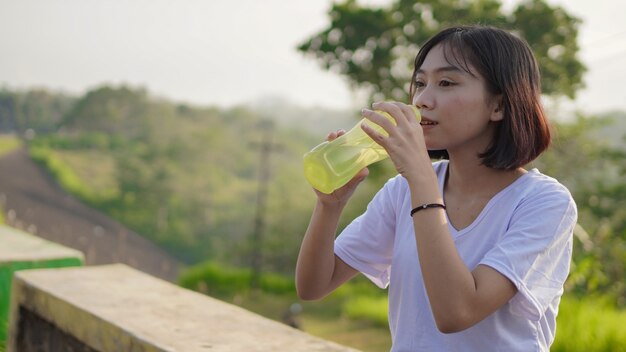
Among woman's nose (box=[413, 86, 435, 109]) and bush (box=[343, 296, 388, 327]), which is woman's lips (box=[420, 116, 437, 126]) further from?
bush (box=[343, 296, 388, 327])

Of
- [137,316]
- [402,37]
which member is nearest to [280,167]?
[402,37]

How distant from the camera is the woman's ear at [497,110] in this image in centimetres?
145

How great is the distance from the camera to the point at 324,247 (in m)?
1.66

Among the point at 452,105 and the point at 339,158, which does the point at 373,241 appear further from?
the point at 452,105

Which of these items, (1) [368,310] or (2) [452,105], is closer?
(2) [452,105]

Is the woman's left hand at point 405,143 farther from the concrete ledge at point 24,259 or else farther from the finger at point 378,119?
the concrete ledge at point 24,259

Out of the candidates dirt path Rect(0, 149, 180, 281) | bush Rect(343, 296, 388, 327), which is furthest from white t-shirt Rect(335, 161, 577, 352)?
dirt path Rect(0, 149, 180, 281)

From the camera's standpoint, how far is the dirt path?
24.8m

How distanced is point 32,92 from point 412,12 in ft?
50.2

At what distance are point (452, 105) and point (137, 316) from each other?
51.7 inches

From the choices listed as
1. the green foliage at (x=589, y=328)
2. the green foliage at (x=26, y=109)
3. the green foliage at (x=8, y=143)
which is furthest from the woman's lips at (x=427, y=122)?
the green foliage at (x=8, y=143)

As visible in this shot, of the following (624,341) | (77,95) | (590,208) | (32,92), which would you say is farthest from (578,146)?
(77,95)

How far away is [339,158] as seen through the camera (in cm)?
158

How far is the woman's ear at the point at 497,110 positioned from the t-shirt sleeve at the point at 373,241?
0.30 m
